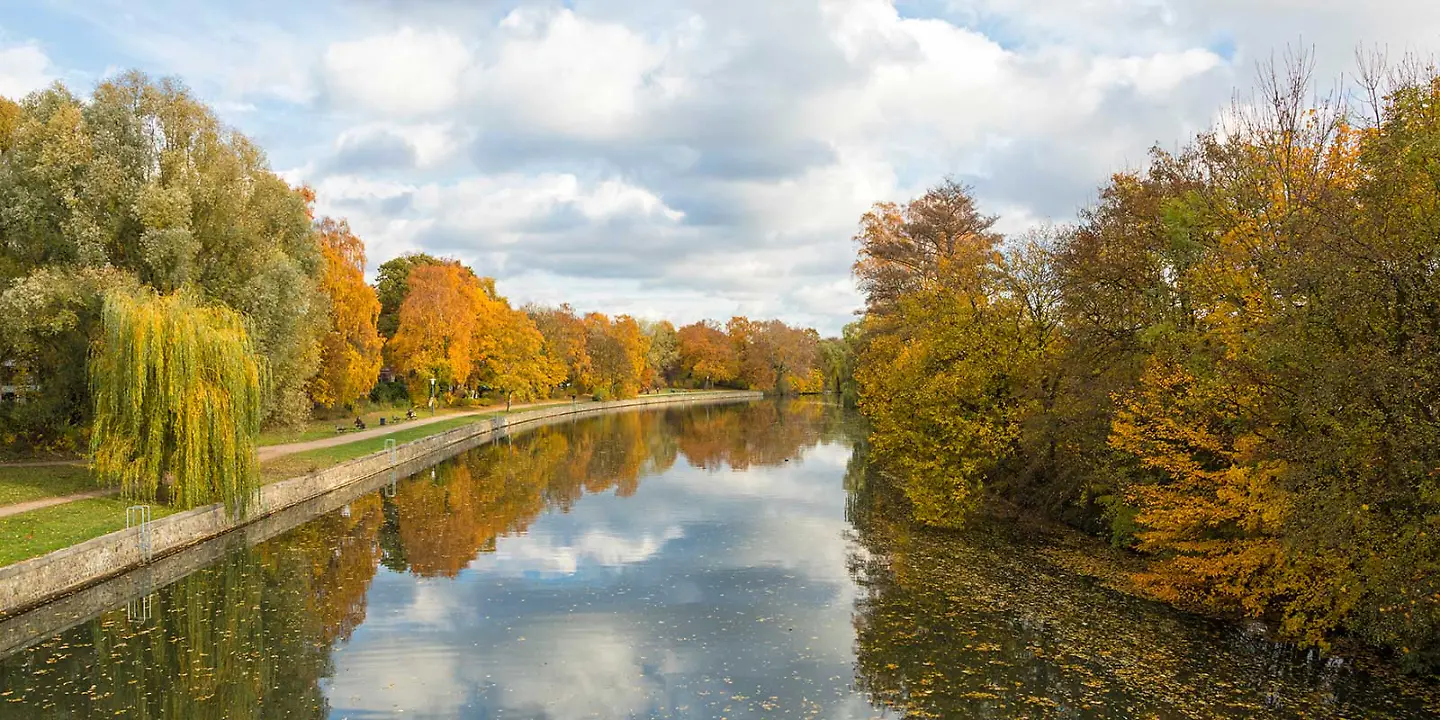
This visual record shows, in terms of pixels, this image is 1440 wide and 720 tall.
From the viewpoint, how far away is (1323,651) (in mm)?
14195

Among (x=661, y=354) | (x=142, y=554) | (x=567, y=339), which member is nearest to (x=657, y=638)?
(x=142, y=554)

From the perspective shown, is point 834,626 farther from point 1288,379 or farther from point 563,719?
point 1288,379

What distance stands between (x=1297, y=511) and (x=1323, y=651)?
335 cm

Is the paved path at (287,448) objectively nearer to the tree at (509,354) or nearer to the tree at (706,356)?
the tree at (509,354)

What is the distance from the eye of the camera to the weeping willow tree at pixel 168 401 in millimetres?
21609

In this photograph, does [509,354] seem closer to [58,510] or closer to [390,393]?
[390,393]

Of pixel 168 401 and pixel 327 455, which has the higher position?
pixel 168 401

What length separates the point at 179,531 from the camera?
21.7 meters

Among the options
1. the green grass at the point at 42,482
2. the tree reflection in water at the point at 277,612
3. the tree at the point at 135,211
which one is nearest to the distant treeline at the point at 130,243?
the tree at the point at 135,211

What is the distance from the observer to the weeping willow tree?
2161cm

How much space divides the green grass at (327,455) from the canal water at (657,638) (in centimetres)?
325

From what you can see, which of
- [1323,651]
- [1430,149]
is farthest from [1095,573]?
[1430,149]

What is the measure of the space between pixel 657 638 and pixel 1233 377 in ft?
37.1

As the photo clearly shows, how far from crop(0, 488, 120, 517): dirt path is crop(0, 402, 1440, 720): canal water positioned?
4955 mm
